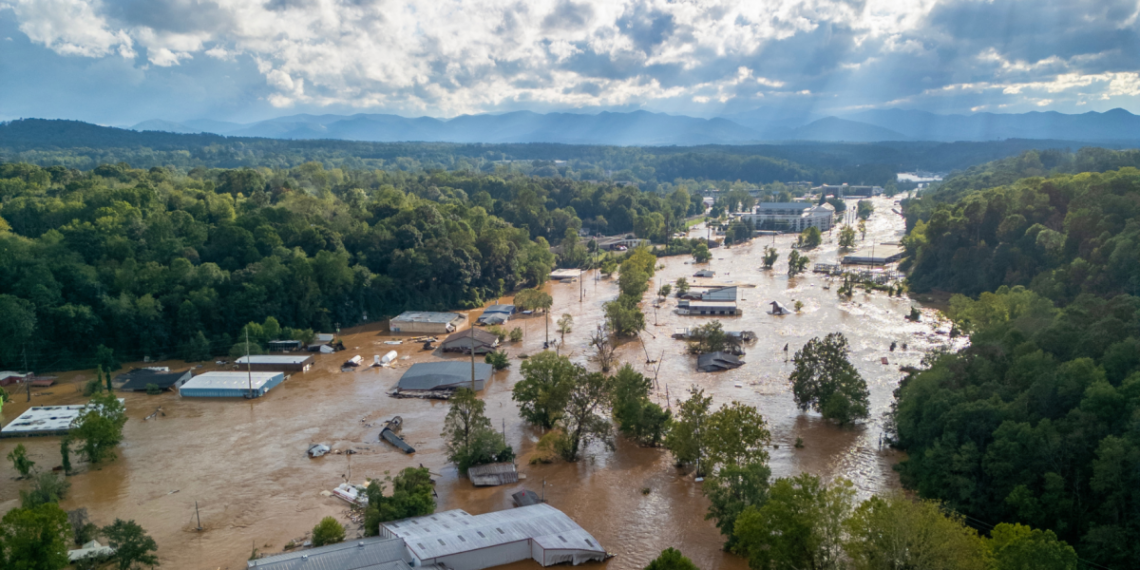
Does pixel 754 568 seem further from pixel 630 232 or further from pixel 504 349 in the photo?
pixel 630 232

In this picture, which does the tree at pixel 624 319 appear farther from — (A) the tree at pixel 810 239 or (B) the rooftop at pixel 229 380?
(A) the tree at pixel 810 239

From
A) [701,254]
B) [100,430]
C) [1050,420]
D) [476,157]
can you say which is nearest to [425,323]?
[100,430]

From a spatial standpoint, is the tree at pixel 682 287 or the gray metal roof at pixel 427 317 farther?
the tree at pixel 682 287

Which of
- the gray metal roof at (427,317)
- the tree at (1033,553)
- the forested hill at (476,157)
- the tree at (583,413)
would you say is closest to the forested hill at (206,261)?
the gray metal roof at (427,317)

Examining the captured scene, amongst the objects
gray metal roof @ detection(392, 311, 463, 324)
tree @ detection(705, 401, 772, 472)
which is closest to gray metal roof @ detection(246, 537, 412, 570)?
tree @ detection(705, 401, 772, 472)

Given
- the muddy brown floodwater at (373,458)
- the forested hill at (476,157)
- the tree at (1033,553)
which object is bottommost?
the muddy brown floodwater at (373,458)

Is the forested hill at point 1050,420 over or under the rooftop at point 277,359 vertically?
over

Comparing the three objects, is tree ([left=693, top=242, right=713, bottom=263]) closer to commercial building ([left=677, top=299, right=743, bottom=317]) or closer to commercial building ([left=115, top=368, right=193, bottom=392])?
commercial building ([left=677, top=299, right=743, bottom=317])
